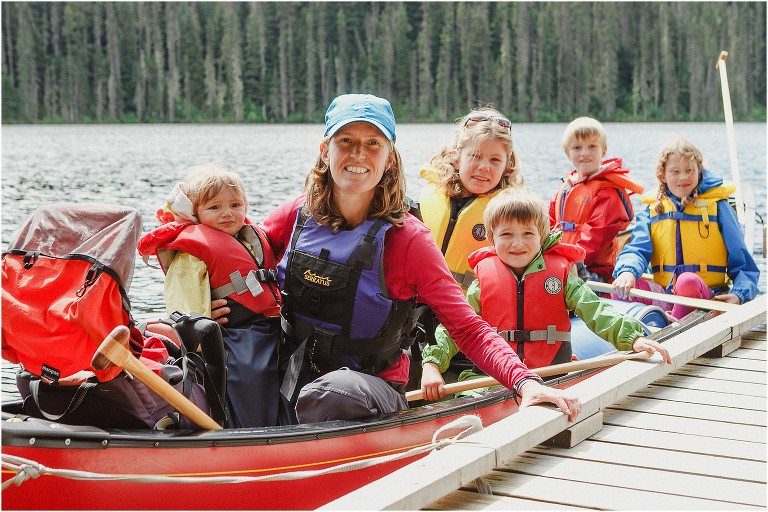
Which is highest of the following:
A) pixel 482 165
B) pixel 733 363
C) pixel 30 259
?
pixel 482 165

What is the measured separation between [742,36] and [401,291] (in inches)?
1712

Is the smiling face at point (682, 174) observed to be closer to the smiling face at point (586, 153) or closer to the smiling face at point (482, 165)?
the smiling face at point (586, 153)

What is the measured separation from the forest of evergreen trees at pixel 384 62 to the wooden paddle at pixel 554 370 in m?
38.0

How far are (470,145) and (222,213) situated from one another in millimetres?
1212

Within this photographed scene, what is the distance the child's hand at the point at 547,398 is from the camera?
276cm

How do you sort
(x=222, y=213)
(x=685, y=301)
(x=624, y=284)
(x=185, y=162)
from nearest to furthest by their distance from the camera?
1. (x=222, y=213)
2. (x=624, y=284)
3. (x=685, y=301)
4. (x=185, y=162)

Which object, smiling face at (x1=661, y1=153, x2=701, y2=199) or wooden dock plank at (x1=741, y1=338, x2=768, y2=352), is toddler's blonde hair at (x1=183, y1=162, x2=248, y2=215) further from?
smiling face at (x1=661, y1=153, x2=701, y2=199)

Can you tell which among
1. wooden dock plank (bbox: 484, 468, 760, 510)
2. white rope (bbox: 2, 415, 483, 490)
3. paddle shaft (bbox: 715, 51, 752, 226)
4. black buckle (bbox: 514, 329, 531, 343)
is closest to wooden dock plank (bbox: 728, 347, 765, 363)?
black buckle (bbox: 514, 329, 531, 343)

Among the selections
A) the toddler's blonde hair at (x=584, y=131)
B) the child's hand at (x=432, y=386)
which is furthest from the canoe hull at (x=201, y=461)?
the toddler's blonde hair at (x=584, y=131)

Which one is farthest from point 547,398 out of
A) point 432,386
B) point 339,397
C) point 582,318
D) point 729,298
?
point 729,298

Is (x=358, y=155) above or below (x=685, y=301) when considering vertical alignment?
above

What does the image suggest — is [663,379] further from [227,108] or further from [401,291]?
[227,108]

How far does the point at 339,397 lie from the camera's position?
2832mm

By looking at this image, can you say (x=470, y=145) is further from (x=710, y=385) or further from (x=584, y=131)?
(x=584, y=131)
